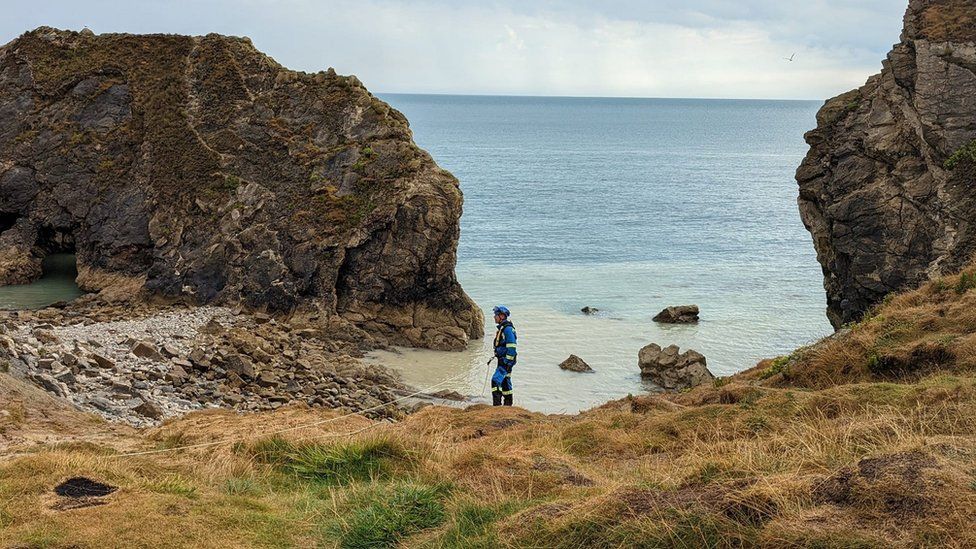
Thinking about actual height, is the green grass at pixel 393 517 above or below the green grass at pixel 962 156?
below

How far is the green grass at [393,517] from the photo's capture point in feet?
28.0

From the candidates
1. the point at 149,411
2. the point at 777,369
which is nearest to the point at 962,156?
the point at 777,369

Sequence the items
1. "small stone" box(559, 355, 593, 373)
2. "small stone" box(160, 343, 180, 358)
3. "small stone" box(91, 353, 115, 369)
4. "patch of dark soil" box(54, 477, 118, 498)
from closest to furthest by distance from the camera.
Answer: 1. "patch of dark soil" box(54, 477, 118, 498)
2. "small stone" box(91, 353, 115, 369)
3. "small stone" box(160, 343, 180, 358)
4. "small stone" box(559, 355, 593, 373)

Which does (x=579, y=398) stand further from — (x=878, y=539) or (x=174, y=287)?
(x=878, y=539)

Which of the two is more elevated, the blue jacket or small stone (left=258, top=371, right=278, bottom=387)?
the blue jacket

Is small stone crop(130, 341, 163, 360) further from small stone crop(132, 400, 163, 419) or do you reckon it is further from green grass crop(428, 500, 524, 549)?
green grass crop(428, 500, 524, 549)

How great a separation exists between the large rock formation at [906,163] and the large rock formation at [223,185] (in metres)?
13.4

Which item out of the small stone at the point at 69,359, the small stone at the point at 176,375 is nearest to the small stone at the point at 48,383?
the small stone at the point at 69,359

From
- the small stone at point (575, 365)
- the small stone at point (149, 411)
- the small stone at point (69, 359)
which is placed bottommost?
the small stone at point (575, 365)

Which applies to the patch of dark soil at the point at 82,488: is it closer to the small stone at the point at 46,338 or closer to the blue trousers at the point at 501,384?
the blue trousers at the point at 501,384

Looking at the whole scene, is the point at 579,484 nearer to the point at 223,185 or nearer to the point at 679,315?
the point at 679,315

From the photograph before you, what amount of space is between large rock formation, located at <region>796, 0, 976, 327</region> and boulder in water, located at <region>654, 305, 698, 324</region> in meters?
10.1

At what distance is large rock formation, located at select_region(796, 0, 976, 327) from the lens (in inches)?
955

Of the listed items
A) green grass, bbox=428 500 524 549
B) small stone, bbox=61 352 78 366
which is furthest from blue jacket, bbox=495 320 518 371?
green grass, bbox=428 500 524 549
